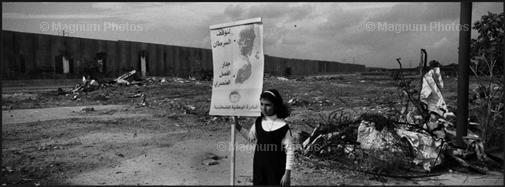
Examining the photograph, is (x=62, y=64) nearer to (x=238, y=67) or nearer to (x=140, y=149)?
(x=140, y=149)

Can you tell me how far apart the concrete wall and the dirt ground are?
6988 millimetres

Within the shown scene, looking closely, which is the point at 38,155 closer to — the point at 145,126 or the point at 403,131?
the point at 145,126

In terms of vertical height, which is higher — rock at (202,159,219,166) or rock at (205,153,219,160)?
rock at (205,153,219,160)

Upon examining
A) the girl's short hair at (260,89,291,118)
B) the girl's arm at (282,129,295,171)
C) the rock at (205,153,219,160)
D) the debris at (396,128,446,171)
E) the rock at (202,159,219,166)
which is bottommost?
the rock at (202,159,219,166)

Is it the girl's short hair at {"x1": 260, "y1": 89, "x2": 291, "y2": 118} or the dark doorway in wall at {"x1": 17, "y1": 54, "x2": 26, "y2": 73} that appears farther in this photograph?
the dark doorway in wall at {"x1": 17, "y1": 54, "x2": 26, "y2": 73}

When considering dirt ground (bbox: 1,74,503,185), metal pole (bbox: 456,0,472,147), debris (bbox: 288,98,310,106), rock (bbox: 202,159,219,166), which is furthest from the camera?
debris (bbox: 288,98,310,106)

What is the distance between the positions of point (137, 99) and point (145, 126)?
401 cm

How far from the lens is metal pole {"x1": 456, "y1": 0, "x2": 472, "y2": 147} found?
5.11 metres

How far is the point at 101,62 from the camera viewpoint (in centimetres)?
1869

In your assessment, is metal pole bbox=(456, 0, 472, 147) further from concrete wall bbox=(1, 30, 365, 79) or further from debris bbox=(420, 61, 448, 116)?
concrete wall bbox=(1, 30, 365, 79)

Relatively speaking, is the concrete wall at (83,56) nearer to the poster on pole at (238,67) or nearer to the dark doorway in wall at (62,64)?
the dark doorway in wall at (62,64)

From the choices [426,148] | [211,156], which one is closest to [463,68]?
[426,148]

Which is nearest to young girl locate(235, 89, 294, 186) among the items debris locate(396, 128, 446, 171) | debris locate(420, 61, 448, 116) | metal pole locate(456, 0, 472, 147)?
debris locate(396, 128, 446, 171)

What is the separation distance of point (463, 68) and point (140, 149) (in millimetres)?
4633
